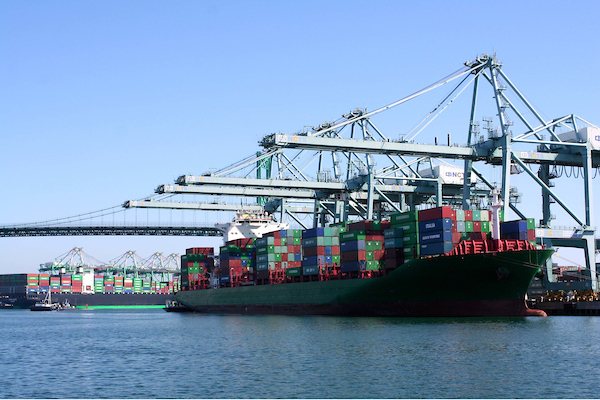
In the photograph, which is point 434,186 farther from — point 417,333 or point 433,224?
point 417,333

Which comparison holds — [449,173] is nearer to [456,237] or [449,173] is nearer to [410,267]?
[456,237]

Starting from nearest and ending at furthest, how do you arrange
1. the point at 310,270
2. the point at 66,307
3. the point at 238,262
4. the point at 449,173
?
1. the point at 310,270
2. the point at 238,262
3. the point at 449,173
4. the point at 66,307

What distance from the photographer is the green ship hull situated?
41.9 m

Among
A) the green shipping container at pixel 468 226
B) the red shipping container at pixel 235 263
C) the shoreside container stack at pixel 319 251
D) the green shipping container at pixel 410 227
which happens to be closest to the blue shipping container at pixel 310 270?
the shoreside container stack at pixel 319 251

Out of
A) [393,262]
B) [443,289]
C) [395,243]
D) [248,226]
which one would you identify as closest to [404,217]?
[395,243]

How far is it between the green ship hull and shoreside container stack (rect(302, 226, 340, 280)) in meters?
1.50

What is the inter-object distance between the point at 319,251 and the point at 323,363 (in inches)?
1139

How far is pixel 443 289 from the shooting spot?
4397 cm

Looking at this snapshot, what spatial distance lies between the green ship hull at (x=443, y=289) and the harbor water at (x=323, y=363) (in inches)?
163

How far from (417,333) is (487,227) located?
14309 mm

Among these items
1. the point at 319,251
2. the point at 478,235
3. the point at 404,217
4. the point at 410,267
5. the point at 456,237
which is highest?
the point at 404,217

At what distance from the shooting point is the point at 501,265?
41.9 meters

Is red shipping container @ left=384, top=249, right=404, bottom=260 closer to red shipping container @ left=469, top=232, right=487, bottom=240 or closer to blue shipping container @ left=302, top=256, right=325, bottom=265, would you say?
red shipping container @ left=469, top=232, right=487, bottom=240

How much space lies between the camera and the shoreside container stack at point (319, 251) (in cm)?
5378
